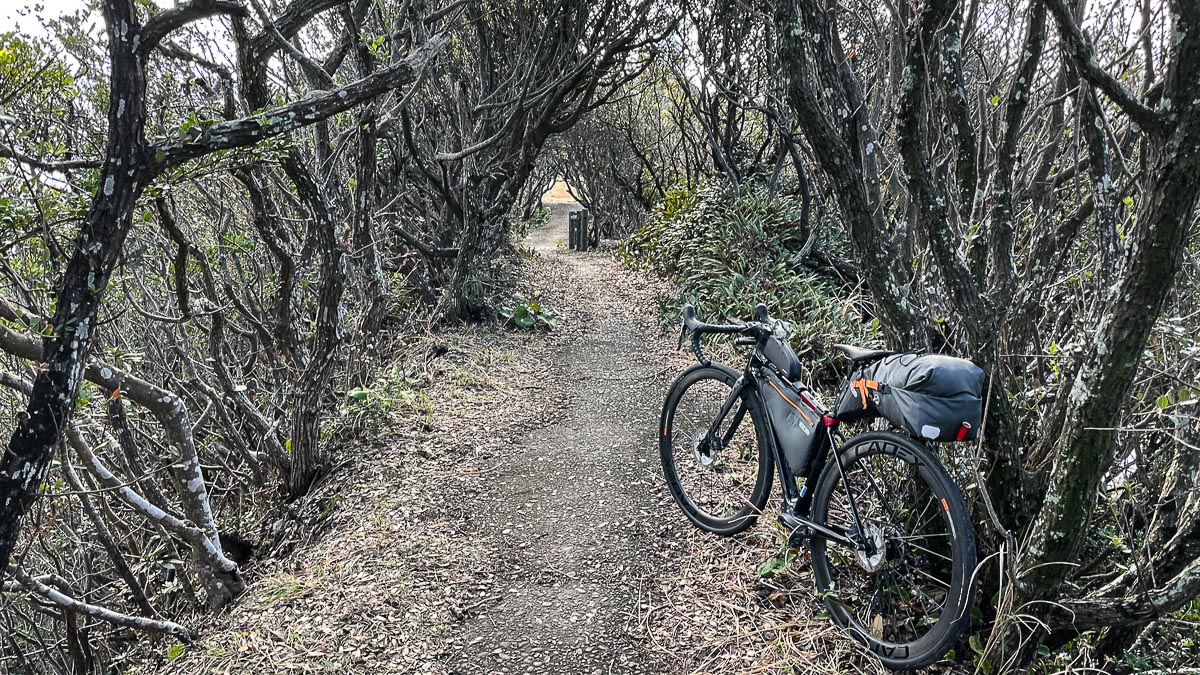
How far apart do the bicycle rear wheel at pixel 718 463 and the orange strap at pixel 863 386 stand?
685mm

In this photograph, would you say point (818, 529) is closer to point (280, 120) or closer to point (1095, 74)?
point (1095, 74)

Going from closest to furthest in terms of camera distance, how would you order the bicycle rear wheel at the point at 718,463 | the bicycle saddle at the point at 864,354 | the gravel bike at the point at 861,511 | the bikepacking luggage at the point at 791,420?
1. the gravel bike at the point at 861,511
2. the bicycle saddle at the point at 864,354
3. the bikepacking luggage at the point at 791,420
4. the bicycle rear wheel at the point at 718,463

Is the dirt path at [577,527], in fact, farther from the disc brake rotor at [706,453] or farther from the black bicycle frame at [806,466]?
the black bicycle frame at [806,466]

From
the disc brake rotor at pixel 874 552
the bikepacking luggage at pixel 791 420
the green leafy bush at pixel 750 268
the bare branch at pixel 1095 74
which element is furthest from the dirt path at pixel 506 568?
the bare branch at pixel 1095 74

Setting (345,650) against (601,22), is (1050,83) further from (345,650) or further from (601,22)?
(601,22)

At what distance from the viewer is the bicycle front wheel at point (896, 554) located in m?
2.25

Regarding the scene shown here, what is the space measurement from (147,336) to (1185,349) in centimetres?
684

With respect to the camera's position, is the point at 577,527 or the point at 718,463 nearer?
the point at 577,527

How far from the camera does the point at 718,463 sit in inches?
169

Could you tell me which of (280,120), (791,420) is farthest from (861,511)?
(280,120)

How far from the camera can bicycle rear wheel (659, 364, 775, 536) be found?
334cm

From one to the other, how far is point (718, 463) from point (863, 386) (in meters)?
1.84

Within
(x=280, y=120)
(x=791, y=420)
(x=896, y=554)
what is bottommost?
(x=896, y=554)

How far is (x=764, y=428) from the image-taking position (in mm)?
3248
